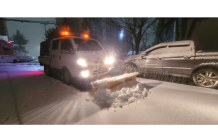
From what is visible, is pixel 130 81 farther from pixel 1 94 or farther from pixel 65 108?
pixel 1 94

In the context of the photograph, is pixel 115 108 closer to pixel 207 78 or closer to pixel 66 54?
pixel 66 54

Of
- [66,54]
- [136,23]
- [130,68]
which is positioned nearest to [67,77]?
[66,54]

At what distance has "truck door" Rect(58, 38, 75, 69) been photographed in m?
3.50

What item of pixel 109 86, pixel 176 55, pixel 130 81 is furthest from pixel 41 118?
pixel 176 55

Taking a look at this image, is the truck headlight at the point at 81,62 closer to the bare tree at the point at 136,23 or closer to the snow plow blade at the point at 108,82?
the snow plow blade at the point at 108,82

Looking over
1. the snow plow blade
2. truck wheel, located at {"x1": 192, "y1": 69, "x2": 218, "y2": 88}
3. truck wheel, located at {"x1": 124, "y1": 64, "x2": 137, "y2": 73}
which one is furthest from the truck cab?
truck wheel, located at {"x1": 192, "y1": 69, "x2": 218, "y2": 88}

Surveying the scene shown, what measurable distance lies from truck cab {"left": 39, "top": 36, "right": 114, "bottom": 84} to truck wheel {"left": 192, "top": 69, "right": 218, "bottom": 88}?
3432 mm

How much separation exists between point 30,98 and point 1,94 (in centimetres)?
129

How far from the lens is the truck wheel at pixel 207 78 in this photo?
3159 millimetres

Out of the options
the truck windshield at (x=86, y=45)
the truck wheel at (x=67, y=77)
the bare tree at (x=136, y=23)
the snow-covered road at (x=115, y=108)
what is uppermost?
the bare tree at (x=136, y=23)

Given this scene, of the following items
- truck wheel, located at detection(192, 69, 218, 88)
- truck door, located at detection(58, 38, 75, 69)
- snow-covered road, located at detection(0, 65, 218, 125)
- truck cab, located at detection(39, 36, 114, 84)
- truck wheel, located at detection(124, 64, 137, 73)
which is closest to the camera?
snow-covered road, located at detection(0, 65, 218, 125)

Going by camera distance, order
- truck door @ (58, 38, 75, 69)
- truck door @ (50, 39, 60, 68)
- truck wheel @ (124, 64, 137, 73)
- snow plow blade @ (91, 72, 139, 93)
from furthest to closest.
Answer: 1. truck wheel @ (124, 64, 137, 73)
2. truck door @ (50, 39, 60, 68)
3. truck door @ (58, 38, 75, 69)
4. snow plow blade @ (91, 72, 139, 93)

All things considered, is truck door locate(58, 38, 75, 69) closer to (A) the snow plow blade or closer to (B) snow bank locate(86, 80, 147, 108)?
(A) the snow plow blade

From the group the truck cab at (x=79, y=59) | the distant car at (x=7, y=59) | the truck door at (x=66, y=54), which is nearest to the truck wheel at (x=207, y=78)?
the truck cab at (x=79, y=59)
